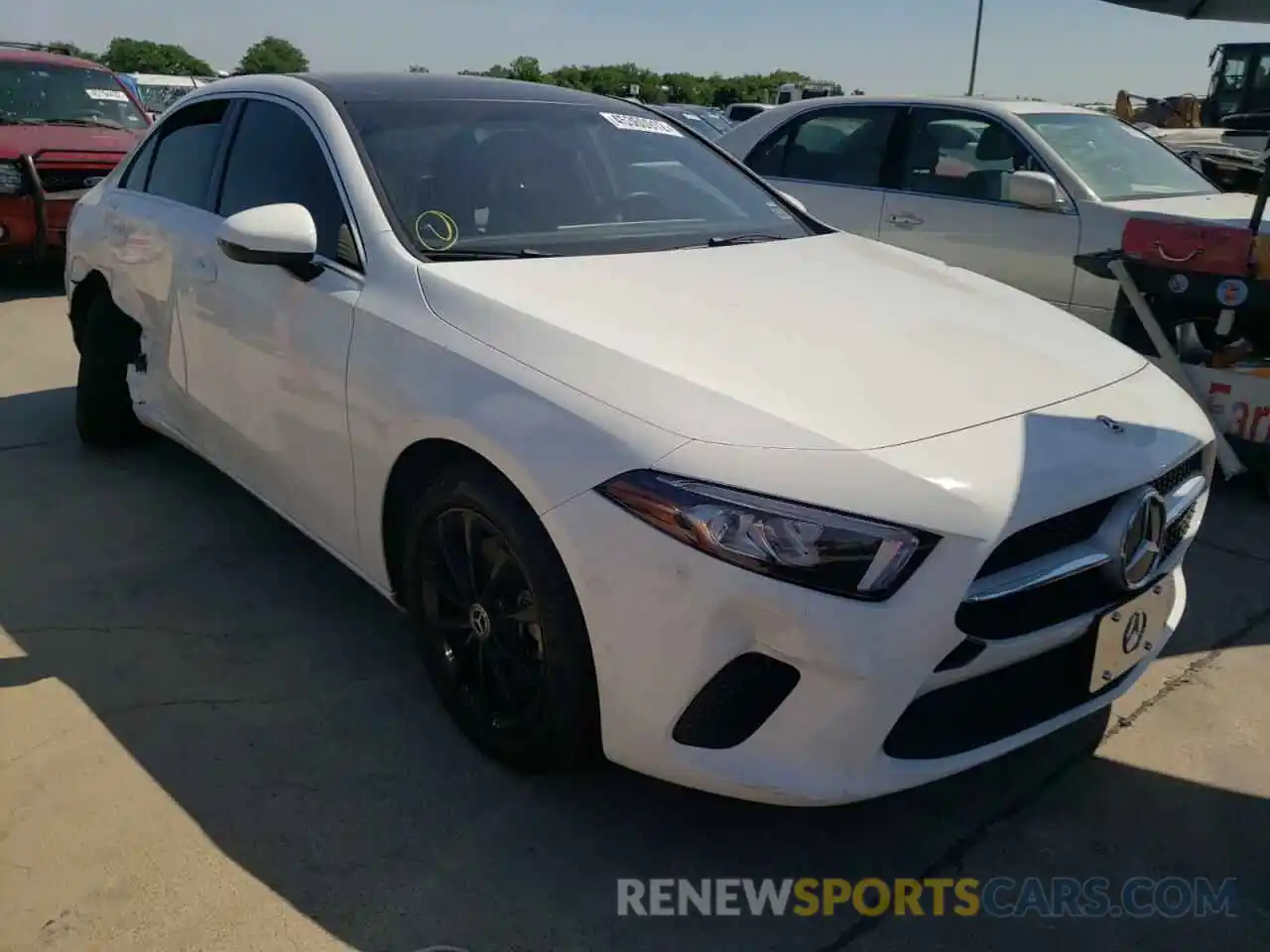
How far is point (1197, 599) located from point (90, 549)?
3.74 metres

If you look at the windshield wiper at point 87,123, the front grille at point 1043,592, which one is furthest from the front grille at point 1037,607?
the windshield wiper at point 87,123

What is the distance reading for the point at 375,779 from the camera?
257cm

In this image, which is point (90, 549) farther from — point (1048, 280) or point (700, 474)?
point (1048, 280)

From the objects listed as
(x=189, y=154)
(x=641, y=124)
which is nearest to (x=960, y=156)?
(x=641, y=124)

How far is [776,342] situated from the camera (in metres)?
2.39

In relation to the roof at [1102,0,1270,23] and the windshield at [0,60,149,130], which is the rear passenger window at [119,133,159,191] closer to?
the roof at [1102,0,1270,23]

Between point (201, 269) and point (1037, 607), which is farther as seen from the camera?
point (201, 269)

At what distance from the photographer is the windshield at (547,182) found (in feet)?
9.46

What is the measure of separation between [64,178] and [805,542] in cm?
776

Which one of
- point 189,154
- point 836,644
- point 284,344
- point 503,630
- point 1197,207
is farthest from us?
point 1197,207

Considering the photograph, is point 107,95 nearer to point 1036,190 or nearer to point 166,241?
point 166,241

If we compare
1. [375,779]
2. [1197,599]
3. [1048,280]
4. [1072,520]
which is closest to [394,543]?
[375,779]

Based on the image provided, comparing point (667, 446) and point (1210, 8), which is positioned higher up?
point (1210, 8)

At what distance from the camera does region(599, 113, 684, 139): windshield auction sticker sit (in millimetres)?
3570
